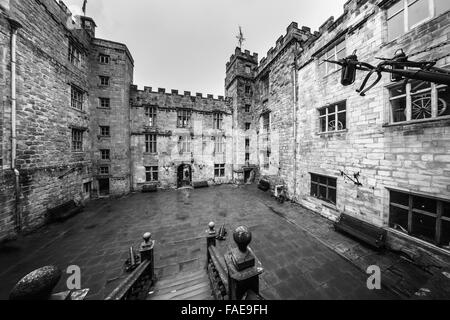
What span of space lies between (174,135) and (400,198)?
50.7ft

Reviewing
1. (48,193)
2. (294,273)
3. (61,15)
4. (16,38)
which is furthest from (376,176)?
(61,15)

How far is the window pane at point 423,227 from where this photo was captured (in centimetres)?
509

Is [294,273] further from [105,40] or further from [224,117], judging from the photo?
[105,40]

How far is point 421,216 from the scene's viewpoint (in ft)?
17.4

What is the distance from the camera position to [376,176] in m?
6.32

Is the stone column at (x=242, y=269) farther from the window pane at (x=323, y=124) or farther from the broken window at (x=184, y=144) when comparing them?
the broken window at (x=184, y=144)

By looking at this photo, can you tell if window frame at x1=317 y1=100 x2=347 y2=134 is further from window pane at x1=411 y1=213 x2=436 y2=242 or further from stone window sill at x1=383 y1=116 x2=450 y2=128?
window pane at x1=411 y1=213 x2=436 y2=242

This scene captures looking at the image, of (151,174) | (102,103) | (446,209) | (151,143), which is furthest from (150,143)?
(446,209)

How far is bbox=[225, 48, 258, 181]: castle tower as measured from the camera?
1702cm

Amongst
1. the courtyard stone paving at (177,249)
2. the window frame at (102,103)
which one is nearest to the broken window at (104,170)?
the courtyard stone paving at (177,249)

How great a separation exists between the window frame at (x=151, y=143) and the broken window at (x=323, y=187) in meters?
13.3

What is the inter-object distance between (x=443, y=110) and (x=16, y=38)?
15805 mm

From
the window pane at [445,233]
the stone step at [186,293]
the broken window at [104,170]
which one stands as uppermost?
the broken window at [104,170]

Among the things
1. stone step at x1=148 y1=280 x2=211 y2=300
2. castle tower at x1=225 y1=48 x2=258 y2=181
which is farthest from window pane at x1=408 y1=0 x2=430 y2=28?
castle tower at x1=225 y1=48 x2=258 y2=181
